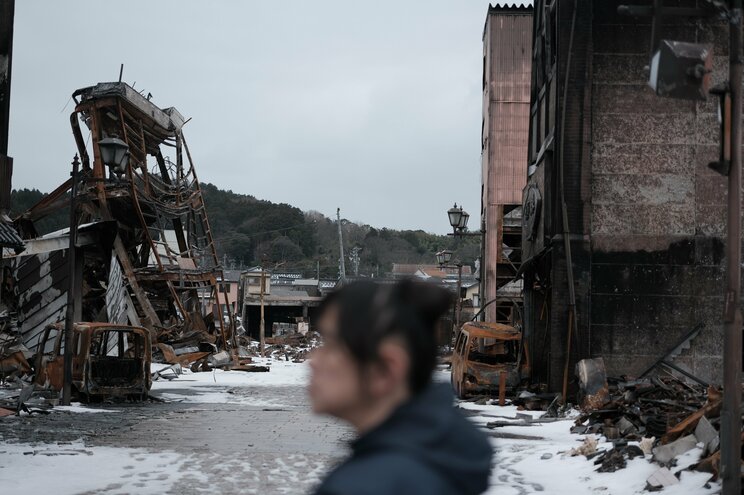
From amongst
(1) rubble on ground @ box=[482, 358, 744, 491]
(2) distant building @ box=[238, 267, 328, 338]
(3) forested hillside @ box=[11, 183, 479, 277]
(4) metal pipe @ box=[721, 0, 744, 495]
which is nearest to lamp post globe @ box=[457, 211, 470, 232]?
(1) rubble on ground @ box=[482, 358, 744, 491]

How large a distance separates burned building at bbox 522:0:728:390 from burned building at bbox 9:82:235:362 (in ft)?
61.5

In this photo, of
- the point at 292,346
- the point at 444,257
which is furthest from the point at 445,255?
the point at 292,346

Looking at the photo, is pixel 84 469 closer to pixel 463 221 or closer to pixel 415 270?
pixel 415 270

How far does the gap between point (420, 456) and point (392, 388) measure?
133 millimetres

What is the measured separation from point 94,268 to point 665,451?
99.7ft

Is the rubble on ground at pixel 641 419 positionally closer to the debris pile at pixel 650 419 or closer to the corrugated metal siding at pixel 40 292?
the debris pile at pixel 650 419

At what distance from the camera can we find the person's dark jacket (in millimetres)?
1626

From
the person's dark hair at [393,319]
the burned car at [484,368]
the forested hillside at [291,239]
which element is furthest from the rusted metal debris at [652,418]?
the forested hillside at [291,239]

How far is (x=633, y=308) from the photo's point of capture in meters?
18.1

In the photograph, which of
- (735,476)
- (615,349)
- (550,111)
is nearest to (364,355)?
(735,476)

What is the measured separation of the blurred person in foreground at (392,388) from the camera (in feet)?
5.52

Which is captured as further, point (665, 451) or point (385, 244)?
point (385, 244)

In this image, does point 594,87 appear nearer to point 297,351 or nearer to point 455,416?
point 455,416

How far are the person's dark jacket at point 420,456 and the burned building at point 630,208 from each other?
16693 mm
